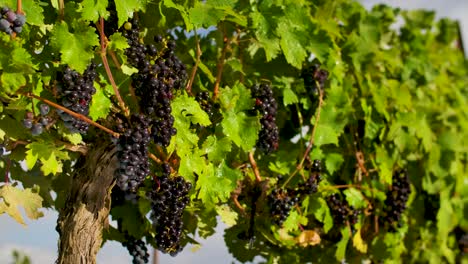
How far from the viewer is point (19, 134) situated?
268 centimetres

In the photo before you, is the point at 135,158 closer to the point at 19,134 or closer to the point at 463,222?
the point at 19,134

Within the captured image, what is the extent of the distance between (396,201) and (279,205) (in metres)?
1.30

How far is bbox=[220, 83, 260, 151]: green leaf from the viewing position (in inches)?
118

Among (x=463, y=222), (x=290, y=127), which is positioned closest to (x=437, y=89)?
(x=463, y=222)

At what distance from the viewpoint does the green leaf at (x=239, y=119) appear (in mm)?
2988

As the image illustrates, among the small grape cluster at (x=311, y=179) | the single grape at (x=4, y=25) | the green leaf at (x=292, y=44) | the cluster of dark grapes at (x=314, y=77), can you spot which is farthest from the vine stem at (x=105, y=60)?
the cluster of dark grapes at (x=314, y=77)

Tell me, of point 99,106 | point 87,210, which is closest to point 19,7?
point 99,106

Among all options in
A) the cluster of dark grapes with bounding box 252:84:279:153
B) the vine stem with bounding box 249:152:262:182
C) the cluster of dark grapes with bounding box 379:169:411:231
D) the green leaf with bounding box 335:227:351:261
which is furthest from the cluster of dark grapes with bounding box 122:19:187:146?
the cluster of dark grapes with bounding box 379:169:411:231

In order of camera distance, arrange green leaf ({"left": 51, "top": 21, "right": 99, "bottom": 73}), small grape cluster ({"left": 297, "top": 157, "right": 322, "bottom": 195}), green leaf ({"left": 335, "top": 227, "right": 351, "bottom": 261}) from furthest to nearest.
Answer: green leaf ({"left": 335, "top": 227, "right": 351, "bottom": 261}) → small grape cluster ({"left": 297, "top": 157, "right": 322, "bottom": 195}) → green leaf ({"left": 51, "top": 21, "right": 99, "bottom": 73})

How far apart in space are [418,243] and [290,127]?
6.28 feet

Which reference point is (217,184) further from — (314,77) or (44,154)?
(314,77)

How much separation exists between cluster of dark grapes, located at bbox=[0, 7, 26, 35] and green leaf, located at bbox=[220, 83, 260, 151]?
108 centimetres

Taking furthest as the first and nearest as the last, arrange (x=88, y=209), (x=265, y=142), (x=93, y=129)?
1. (x=265, y=142)
2. (x=93, y=129)
3. (x=88, y=209)

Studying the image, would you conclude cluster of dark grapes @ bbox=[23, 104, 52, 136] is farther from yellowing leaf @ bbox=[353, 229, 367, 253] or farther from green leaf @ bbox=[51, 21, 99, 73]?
yellowing leaf @ bbox=[353, 229, 367, 253]
